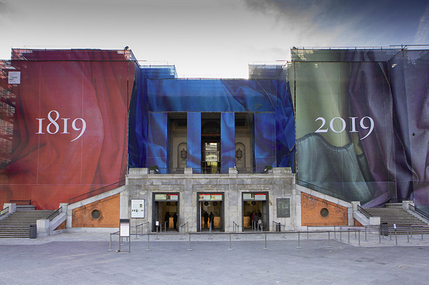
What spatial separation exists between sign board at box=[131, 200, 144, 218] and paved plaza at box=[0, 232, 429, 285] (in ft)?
17.9

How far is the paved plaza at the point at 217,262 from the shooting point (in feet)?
43.4

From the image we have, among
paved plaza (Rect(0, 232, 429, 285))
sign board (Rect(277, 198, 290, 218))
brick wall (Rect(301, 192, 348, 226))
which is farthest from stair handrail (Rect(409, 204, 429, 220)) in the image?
sign board (Rect(277, 198, 290, 218))

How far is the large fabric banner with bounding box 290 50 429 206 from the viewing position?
109 feet

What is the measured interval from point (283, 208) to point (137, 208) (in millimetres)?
12053

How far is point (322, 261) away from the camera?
1633 centimetres

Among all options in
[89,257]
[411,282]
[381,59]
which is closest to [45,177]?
[89,257]

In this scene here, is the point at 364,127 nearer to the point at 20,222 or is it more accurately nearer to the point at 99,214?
the point at 99,214

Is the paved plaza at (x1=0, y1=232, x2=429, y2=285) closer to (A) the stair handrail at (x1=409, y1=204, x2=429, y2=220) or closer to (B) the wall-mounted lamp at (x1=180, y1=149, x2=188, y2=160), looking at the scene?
(A) the stair handrail at (x1=409, y1=204, x2=429, y2=220)

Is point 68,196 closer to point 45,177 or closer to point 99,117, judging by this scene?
point 45,177

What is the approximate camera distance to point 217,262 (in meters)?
16.3

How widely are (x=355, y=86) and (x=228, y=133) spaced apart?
14144mm

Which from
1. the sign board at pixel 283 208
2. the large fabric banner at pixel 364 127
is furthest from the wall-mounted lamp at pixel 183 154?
the sign board at pixel 283 208

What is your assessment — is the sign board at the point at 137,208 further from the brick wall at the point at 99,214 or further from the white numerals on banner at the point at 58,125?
the white numerals on banner at the point at 58,125

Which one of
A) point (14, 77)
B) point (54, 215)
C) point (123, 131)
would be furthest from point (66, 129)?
point (54, 215)
